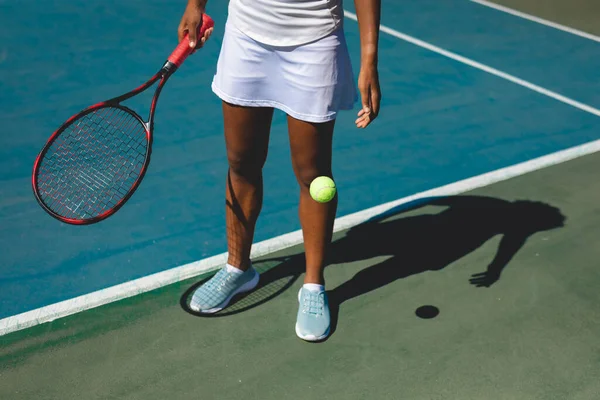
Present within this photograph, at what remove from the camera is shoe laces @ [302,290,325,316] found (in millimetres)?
3990

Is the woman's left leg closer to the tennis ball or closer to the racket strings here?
the tennis ball

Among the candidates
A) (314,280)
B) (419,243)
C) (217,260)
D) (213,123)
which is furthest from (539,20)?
(314,280)

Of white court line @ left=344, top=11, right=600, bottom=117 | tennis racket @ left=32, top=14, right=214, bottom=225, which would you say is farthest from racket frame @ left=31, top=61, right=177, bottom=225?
white court line @ left=344, top=11, right=600, bottom=117

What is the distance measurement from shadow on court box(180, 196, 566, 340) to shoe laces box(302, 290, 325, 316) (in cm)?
13

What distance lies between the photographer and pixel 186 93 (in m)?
6.75

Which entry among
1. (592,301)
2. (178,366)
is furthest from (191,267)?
(592,301)

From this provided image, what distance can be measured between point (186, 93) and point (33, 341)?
3.25 meters

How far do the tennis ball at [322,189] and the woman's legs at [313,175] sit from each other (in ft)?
0.20

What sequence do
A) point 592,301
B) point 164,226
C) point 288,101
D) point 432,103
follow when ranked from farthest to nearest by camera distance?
1. point 432,103
2. point 164,226
3. point 592,301
4. point 288,101

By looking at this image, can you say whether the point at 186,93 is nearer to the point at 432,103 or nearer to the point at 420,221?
the point at 432,103

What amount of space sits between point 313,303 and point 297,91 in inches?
43.3

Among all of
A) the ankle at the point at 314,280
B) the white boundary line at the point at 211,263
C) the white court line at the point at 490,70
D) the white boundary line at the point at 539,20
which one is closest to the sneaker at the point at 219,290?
the white boundary line at the point at 211,263

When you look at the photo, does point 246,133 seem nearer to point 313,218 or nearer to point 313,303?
point 313,218

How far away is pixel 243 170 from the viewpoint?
3924mm
